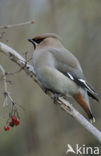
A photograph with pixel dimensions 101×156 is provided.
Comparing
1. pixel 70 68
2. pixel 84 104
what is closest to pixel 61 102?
pixel 84 104

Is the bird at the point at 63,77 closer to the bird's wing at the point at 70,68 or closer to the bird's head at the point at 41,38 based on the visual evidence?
the bird's wing at the point at 70,68

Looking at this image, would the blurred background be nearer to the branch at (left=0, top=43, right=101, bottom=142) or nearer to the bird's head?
the bird's head

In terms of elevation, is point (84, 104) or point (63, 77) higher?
point (63, 77)

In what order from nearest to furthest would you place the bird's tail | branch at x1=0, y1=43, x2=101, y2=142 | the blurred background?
branch at x1=0, y1=43, x2=101, y2=142
the bird's tail
the blurred background

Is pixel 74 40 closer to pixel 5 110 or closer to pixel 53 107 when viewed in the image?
pixel 53 107

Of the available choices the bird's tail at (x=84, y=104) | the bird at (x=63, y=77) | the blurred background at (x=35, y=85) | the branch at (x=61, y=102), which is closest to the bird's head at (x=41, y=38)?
the bird at (x=63, y=77)

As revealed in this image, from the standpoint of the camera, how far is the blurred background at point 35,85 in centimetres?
520

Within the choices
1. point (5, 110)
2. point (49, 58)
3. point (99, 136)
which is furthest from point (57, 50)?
point (5, 110)

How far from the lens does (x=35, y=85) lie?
5.57 meters

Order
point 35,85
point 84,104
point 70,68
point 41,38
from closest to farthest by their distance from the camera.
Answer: point 84,104 < point 70,68 < point 41,38 < point 35,85

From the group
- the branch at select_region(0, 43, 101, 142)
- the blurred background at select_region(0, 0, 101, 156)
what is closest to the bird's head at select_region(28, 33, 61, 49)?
the branch at select_region(0, 43, 101, 142)

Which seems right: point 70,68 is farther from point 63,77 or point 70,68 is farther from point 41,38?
point 41,38

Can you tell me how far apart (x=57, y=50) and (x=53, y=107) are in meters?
1.28

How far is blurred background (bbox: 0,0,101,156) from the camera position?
5.20 meters
